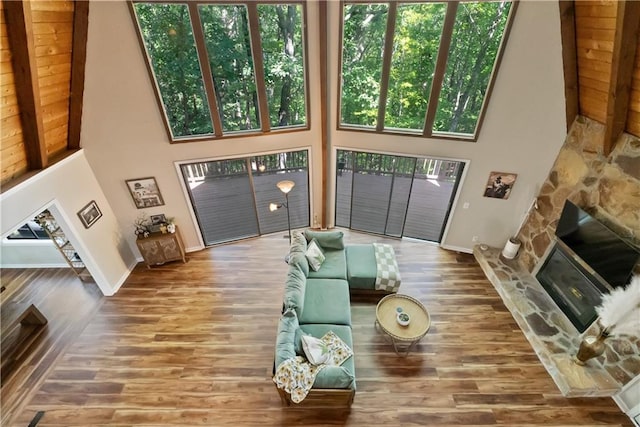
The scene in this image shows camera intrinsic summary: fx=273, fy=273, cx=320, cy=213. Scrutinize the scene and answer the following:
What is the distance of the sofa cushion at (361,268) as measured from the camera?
189 inches

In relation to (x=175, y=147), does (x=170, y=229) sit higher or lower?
lower

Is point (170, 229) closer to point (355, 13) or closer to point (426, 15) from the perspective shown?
point (355, 13)

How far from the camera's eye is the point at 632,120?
352 centimetres

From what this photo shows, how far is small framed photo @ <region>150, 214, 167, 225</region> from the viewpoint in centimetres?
571

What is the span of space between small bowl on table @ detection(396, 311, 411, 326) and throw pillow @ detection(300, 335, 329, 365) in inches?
47.1

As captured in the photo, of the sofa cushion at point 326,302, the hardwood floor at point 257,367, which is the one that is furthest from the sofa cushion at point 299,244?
the hardwood floor at point 257,367

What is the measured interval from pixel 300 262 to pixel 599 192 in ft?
15.2

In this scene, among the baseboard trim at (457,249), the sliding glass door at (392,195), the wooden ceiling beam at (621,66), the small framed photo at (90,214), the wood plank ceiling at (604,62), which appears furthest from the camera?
the sliding glass door at (392,195)

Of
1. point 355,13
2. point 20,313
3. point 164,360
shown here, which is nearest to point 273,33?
point 355,13

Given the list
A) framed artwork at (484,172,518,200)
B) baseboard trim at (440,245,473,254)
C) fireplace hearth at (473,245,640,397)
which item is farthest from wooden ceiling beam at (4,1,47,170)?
fireplace hearth at (473,245,640,397)

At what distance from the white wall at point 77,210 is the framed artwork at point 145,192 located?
0.52 m

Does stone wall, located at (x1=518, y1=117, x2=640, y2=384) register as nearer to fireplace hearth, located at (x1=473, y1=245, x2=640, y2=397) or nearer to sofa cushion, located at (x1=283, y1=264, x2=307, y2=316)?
fireplace hearth, located at (x1=473, y1=245, x2=640, y2=397)

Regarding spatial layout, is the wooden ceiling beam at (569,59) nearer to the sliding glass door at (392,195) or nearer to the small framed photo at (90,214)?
the sliding glass door at (392,195)

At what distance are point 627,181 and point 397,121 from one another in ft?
11.1
